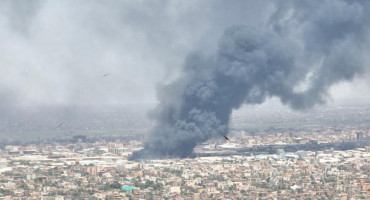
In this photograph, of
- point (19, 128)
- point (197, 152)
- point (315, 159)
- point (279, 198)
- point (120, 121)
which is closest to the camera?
point (279, 198)

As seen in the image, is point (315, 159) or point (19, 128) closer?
point (315, 159)

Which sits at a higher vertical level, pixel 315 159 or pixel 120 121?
pixel 120 121

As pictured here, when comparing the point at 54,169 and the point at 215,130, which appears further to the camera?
the point at 215,130

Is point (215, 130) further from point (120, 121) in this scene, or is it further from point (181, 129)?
point (120, 121)

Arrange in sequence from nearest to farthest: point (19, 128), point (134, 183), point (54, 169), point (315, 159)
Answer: point (134, 183) → point (54, 169) → point (315, 159) → point (19, 128)

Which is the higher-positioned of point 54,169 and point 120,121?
point 120,121

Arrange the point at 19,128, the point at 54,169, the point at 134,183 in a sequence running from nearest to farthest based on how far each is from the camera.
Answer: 1. the point at 134,183
2. the point at 54,169
3. the point at 19,128

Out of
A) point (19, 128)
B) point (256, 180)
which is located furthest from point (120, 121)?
point (256, 180)

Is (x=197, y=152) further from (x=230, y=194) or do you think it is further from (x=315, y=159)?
(x=230, y=194)

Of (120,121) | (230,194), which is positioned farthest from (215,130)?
(120,121)
